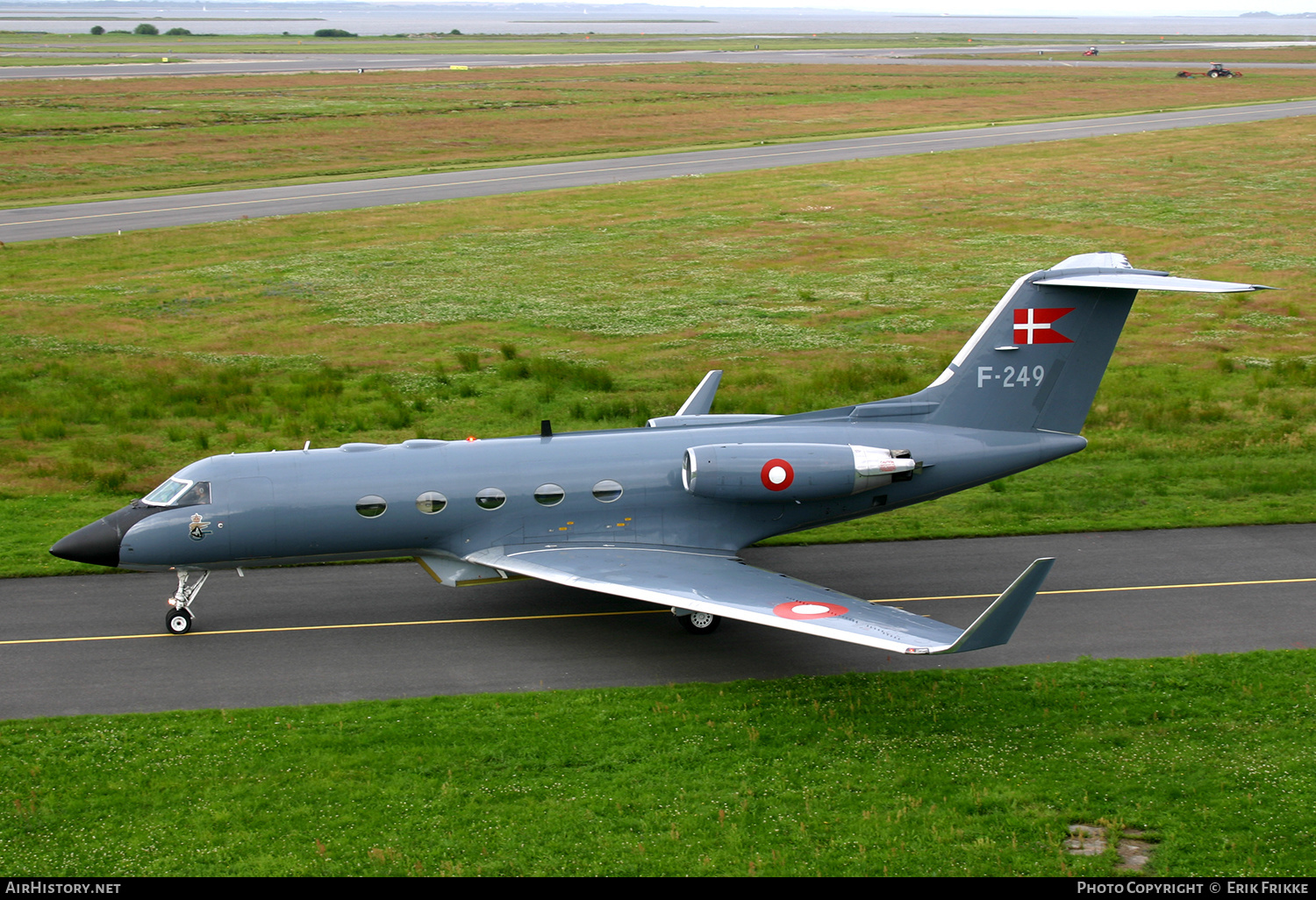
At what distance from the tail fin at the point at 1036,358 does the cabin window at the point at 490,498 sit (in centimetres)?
710

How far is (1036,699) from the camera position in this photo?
1623cm

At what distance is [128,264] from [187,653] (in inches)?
1381

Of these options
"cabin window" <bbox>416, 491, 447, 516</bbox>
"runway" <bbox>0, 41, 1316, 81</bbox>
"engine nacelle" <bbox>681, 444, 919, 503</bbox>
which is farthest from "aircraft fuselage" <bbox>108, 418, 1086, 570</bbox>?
"runway" <bbox>0, 41, 1316, 81</bbox>

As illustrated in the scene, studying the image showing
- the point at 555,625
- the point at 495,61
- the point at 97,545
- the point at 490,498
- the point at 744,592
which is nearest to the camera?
the point at 744,592

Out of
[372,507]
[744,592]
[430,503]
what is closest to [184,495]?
[372,507]

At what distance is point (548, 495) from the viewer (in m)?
19.0

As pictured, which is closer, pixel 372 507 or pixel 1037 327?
pixel 372 507

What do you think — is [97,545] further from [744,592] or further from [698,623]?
[744,592]

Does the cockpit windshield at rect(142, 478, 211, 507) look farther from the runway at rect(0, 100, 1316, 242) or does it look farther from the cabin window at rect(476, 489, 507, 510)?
the runway at rect(0, 100, 1316, 242)

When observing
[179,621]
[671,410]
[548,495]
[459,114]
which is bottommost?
[179,621]

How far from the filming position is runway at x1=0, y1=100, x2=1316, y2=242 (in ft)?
186

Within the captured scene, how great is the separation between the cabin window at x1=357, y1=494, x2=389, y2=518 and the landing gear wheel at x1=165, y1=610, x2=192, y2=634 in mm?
3529

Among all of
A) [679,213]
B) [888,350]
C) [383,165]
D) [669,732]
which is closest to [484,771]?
[669,732]

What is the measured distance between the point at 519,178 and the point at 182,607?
170ft
